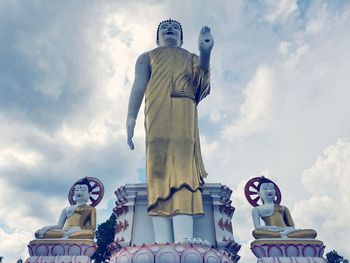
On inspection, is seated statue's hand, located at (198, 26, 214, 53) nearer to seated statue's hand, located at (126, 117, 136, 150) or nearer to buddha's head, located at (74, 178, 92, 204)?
seated statue's hand, located at (126, 117, 136, 150)

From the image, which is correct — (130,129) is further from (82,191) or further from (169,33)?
(169,33)

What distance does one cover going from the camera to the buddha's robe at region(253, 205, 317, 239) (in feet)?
23.5

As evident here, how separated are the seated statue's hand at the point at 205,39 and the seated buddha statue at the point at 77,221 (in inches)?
131

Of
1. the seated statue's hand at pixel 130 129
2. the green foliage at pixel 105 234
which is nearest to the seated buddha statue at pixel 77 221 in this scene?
the seated statue's hand at pixel 130 129

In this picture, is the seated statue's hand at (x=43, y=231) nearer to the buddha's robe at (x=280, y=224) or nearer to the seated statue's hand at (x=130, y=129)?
the seated statue's hand at (x=130, y=129)

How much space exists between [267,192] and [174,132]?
213 cm

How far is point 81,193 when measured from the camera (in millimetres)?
8195

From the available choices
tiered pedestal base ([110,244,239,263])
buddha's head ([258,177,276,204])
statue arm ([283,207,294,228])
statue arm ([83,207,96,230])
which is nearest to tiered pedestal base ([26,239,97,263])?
statue arm ([83,207,96,230])

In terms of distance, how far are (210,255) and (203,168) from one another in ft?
6.65

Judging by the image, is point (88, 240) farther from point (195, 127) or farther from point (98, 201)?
point (195, 127)

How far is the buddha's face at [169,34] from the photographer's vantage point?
820 centimetres

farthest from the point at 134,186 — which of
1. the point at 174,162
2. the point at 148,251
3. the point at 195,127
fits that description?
the point at 148,251

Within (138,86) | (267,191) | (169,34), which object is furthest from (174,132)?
(267,191)

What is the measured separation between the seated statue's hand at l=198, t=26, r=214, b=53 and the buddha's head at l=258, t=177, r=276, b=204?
8.88 feet
